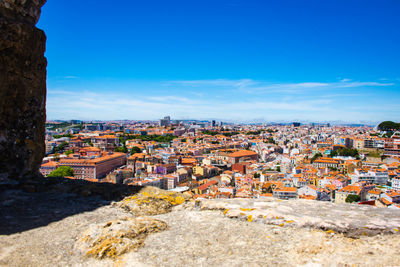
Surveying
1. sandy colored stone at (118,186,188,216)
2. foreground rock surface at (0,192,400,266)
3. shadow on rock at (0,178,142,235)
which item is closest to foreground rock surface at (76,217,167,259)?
foreground rock surface at (0,192,400,266)

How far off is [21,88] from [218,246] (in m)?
3.51

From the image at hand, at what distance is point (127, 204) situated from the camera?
10.1 feet

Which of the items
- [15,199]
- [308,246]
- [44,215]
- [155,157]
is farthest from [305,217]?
[155,157]

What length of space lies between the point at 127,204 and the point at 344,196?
28440 mm

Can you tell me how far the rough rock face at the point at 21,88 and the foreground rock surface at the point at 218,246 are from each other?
1796 mm

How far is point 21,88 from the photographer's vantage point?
12.7 feet

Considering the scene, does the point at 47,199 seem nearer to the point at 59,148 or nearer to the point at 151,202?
the point at 151,202

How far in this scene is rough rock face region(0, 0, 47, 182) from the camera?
3.64 metres

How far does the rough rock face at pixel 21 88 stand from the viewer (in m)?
3.64

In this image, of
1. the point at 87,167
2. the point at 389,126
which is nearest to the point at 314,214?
the point at 87,167

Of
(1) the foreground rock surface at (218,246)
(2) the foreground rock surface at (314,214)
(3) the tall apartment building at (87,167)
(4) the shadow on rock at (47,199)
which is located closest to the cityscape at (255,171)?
(3) the tall apartment building at (87,167)

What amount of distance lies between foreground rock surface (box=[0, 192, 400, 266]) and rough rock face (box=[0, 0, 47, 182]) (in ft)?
5.89

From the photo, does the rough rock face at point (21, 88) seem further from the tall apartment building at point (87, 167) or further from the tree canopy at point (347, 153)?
the tree canopy at point (347, 153)

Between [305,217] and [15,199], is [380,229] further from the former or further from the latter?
[15,199]
